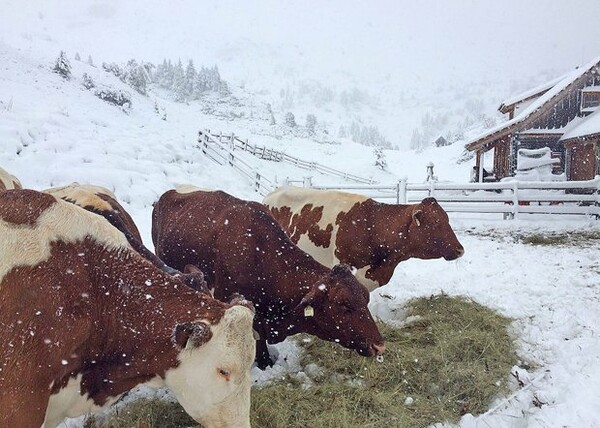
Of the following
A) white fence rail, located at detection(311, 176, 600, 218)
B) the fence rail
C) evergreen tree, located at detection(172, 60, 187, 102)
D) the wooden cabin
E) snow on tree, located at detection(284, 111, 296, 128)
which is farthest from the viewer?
evergreen tree, located at detection(172, 60, 187, 102)

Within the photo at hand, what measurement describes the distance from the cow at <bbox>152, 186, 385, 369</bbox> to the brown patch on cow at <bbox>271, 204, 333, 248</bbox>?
4.94 feet

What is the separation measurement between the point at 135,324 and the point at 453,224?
1151cm

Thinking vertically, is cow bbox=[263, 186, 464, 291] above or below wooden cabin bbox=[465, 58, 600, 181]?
below

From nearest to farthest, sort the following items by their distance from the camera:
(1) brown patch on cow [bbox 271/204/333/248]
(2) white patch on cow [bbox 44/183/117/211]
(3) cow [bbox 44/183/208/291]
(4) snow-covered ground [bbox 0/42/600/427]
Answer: (3) cow [bbox 44/183/208/291]
(4) snow-covered ground [bbox 0/42/600/427]
(2) white patch on cow [bbox 44/183/117/211]
(1) brown patch on cow [bbox 271/204/333/248]

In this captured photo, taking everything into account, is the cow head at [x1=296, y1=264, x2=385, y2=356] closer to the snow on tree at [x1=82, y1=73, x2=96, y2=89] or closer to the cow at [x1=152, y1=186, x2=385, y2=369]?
the cow at [x1=152, y1=186, x2=385, y2=369]

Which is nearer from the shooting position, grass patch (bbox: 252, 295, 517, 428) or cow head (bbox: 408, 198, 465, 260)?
grass patch (bbox: 252, 295, 517, 428)

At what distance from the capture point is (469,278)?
7223 mm

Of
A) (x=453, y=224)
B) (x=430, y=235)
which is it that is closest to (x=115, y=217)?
(x=430, y=235)

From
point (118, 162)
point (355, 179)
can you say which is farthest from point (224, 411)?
point (355, 179)

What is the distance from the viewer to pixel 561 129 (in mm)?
17516

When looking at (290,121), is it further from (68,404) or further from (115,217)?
(68,404)

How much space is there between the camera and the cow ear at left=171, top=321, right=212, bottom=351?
2254mm

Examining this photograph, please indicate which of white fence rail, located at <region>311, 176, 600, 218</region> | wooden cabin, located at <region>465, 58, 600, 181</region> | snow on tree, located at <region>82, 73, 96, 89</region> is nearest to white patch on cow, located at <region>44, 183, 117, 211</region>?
white fence rail, located at <region>311, 176, 600, 218</region>

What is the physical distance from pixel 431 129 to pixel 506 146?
108 metres
